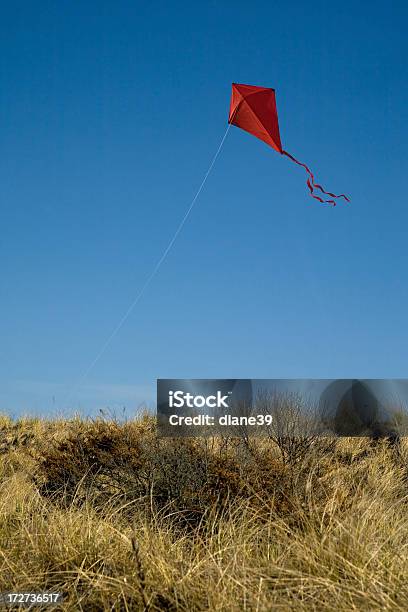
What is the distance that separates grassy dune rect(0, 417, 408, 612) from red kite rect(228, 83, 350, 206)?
5211 mm

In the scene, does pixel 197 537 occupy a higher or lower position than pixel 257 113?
lower

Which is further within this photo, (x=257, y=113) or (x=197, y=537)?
(x=257, y=113)

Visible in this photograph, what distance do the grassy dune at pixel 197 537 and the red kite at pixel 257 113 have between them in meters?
5.21

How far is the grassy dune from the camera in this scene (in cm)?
541

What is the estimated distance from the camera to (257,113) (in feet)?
43.3

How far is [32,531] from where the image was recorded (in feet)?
24.1

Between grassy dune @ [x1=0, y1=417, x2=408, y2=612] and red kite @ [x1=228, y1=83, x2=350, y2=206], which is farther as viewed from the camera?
red kite @ [x1=228, y1=83, x2=350, y2=206]

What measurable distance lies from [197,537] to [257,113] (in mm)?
7735

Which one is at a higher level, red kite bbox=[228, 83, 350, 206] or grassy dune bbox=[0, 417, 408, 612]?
red kite bbox=[228, 83, 350, 206]

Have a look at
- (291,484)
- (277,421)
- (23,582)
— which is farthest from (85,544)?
(277,421)

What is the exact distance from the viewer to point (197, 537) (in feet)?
25.4

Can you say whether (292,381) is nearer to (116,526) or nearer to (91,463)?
(91,463)

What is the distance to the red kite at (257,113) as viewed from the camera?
13.2 metres

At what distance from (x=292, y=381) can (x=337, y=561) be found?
8943 millimetres
